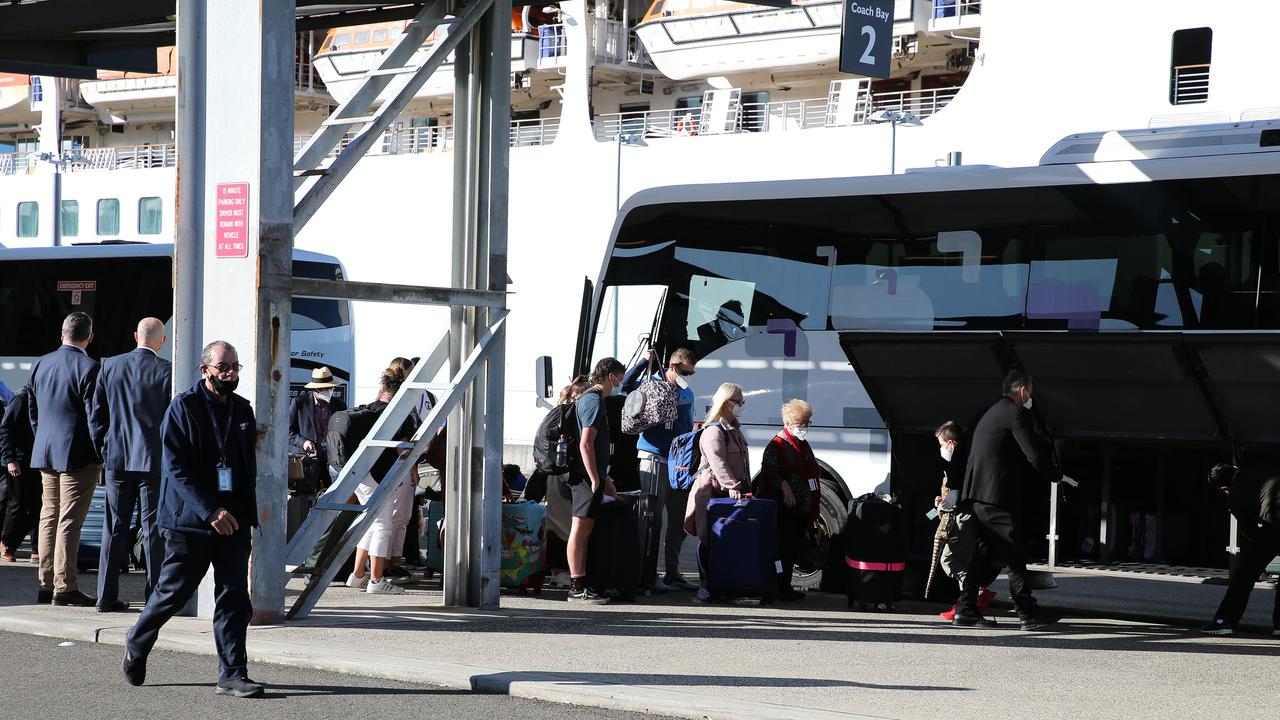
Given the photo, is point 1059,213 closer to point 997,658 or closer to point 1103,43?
point 997,658

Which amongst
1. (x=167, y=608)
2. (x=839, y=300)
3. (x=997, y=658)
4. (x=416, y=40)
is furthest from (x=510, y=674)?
(x=839, y=300)

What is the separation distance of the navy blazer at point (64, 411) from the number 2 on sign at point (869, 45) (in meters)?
16.4

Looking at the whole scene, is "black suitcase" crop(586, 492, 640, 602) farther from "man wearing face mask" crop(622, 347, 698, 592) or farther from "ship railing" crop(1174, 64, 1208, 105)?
"ship railing" crop(1174, 64, 1208, 105)

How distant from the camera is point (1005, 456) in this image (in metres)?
9.20

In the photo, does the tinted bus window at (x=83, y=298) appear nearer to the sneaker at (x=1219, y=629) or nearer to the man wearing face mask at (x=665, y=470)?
the man wearing face mask at (x=665, y=470)

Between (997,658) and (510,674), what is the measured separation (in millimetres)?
2651

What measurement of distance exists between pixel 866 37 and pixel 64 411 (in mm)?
16894

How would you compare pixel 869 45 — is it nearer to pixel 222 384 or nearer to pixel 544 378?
pixel 544 378

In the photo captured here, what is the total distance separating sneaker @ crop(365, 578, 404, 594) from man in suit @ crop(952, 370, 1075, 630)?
12.5ft

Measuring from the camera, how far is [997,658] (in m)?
8.03

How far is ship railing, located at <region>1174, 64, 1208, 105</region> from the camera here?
22.2 meters

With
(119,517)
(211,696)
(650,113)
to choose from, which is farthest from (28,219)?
(211,696)

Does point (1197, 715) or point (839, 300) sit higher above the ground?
point (839, 300)

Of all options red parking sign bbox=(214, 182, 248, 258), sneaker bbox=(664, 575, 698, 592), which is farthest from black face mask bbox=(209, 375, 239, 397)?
sneaker bbox=(664, 575, 698, 592)
